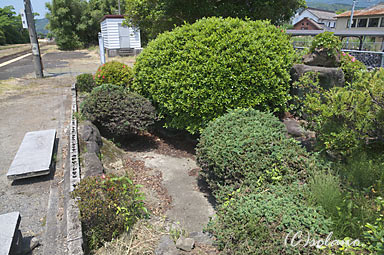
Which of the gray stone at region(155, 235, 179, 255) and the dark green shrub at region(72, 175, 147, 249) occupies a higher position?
the dark green shrub at region(72, 175, 147, 249)

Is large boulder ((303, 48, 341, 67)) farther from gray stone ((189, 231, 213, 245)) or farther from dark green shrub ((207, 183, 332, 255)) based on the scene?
gray stone ((189, 231, 213, 245))

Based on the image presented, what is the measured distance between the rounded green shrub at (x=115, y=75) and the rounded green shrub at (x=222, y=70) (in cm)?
245

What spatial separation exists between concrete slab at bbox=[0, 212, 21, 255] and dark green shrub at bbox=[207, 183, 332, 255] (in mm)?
2056

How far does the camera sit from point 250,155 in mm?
3770

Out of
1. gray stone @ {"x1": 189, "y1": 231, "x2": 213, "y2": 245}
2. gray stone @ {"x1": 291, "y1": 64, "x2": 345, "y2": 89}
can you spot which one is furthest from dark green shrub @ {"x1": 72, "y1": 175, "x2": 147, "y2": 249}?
gray stone @ {"x1": 291, "y1": 64, "x2": 345, "y2": 89}

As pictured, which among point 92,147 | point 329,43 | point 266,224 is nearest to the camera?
point 266,224

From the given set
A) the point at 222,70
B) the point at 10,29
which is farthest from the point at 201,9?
the point at 10,29

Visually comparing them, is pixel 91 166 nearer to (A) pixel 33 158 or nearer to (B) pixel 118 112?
(A) pixel 33 158

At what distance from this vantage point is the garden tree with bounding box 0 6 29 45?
46.5 meters

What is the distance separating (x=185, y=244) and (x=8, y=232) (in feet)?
6.16

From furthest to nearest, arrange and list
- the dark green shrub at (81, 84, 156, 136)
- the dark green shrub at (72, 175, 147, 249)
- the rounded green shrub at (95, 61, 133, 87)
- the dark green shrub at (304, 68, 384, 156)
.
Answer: the rounded green shrub at (95, 61, 133, 87) < the dark green shrub at (81, 84, 156, 136) < the dark green shrub at (304, 68, 384, 156) < the dark green shrub at (72, 175, 147, 249)

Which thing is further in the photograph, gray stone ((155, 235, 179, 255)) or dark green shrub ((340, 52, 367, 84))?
dark green shrub ((340, 52, 367, 84))

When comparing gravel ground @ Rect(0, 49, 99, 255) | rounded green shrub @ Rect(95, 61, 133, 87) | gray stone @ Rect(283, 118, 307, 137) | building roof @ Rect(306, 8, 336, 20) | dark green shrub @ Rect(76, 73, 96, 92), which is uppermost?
building roof @ Rect(306, 8, 336, 20)

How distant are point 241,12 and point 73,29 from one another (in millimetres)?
31466
